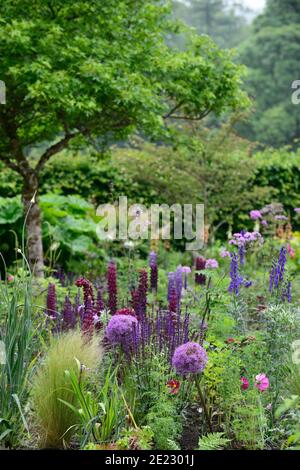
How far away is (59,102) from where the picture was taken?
618 cm

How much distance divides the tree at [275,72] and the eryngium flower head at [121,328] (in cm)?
2034

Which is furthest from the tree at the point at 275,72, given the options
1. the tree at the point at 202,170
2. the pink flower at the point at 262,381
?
the pink flower at the point at 262,381

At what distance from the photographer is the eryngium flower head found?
3.57 meters

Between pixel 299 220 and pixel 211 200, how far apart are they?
2472 millimetres

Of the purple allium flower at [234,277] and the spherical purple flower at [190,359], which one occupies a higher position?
the purple allium flower at [234,277]

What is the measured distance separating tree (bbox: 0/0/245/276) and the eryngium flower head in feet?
6.81

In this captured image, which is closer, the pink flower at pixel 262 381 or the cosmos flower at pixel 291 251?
the pink flower at pixel 262 381

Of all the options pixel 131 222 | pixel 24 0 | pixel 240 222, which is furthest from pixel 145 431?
pixel 240 222

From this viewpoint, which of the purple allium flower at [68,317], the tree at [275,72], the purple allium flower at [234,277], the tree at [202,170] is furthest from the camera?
the tree at [275,72]

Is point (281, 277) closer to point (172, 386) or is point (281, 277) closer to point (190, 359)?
point (172, 386)

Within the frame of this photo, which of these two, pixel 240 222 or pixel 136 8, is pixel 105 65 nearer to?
pixel 136 8

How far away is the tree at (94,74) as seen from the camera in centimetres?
609

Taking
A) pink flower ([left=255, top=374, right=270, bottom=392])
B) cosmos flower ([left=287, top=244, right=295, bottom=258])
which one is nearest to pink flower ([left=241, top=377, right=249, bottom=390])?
pink flower ([left=255, top=374, right=270, bottom=392])

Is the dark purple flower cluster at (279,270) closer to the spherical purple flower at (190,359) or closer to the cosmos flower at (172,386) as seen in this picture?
the cosmos flower at (172,386)
